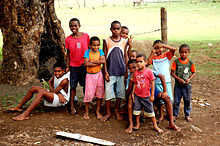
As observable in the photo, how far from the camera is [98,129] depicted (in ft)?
12.4

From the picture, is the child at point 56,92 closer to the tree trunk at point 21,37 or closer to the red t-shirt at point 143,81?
the red t-shirt at point 143,81

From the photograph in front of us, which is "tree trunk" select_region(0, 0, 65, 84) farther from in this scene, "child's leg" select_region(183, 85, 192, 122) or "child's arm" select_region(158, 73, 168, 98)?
"child's leg" select_region(183, 85, 192, 122)

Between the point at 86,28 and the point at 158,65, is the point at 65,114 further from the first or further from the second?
the point at 86,28

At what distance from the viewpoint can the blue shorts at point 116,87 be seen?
4.04 metres

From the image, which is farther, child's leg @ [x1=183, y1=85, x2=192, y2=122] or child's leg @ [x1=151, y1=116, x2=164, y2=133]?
child's leg @ [x1=183, y1=85, x2=192, y2=122]

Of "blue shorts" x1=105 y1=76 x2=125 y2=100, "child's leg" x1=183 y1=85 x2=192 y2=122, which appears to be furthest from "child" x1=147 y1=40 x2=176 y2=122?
"blue shorts" x1=105 y1=76 x2=125 y2=100

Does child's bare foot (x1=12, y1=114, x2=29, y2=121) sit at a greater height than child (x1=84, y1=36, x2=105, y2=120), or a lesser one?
lesser

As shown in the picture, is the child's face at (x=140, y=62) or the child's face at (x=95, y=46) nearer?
the child's face at (x=140, y=62)

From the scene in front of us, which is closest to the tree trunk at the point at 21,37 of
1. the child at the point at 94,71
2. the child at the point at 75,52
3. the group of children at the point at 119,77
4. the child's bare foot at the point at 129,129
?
the group of children at the point at 119,77

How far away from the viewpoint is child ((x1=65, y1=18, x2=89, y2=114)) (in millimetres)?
4164

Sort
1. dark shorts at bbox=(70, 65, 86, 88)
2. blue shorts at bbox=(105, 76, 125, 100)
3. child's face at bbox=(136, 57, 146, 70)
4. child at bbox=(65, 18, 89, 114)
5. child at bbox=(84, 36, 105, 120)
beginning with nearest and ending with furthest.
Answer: child's face at bbox=(136, 57, 146, 70) < child at bbox=(84, 36, 105, 120) < blue shorts at bbox=(105, 76, 125, 100) < child at bbox=(65, 18, 89, 114) < dark shorts at bbox=(70, 65, 86, 88)

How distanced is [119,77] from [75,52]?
92cm

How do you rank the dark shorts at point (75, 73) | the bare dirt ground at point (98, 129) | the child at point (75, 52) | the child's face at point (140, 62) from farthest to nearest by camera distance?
1. the dark shorts at point (75, 73)
2. the child at point (75, 52)
3. the child's face at point (140, 62)
4. the bare dirt ground at point (98, 129)

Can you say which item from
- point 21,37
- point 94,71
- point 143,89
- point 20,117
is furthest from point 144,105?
point 21,37
